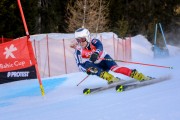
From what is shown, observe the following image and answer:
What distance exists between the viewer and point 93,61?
7504mm

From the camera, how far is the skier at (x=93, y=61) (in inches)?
301

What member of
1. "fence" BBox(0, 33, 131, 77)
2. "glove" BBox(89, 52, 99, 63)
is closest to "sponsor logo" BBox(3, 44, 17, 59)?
"glove" BBox(89, 52, 99, 63)

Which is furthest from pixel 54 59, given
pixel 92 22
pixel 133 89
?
pixel 92 22

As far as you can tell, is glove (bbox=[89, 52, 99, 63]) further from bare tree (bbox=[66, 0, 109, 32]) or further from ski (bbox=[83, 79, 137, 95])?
bare tree (bbox=[66, 0, 109, 32])

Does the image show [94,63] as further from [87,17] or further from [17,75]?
[87,17]

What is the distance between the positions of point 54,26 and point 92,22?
3395 millimetres

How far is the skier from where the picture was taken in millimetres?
7648

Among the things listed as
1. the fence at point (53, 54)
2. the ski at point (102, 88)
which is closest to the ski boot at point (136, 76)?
the ski at point (102, 88)

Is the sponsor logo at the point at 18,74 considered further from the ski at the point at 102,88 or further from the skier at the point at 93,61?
the ski at the point at 102,88

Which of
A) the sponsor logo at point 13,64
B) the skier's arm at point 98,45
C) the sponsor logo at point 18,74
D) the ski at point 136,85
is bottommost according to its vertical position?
the ski at point 136,85

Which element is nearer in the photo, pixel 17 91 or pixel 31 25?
pixel 17 91

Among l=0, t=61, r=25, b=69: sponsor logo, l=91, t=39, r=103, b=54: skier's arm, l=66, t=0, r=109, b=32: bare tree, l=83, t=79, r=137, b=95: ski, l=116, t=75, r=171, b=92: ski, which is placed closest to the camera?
l=116, t=75, r=171, b=92: ski

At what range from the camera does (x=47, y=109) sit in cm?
593

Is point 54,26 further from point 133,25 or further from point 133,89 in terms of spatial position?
point 133,89
